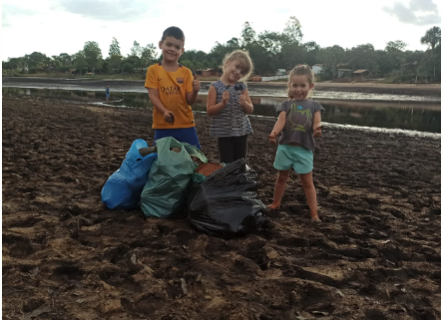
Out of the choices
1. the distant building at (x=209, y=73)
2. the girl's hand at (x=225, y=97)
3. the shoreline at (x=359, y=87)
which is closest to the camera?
the girl's hand at (x=225, y=97)

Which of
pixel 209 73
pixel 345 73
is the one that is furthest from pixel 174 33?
pixel 345 73

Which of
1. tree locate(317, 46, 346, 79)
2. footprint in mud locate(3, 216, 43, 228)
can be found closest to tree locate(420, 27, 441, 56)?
tree locate(317, 46, 346, 79)

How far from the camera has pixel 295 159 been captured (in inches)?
126

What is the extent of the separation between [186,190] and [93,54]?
3712 inches

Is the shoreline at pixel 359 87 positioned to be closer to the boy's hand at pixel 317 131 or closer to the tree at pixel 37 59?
the boy's hand at pixel 317 131

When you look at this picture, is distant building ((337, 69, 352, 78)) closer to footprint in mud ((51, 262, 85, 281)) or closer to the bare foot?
the bare foot

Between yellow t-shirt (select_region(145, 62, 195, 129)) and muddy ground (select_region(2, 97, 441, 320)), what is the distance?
859mm

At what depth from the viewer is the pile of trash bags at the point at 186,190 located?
2742 mm

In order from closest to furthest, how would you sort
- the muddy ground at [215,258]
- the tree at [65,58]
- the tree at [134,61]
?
the muddy ground at [215,258], the tree at [134,61], the tree at [65,58]

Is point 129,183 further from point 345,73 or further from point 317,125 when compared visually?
point 345,73

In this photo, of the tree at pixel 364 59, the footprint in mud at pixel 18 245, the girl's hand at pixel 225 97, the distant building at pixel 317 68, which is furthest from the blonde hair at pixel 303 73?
the distant building at pixel 317 68

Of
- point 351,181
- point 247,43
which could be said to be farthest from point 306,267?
point 247,43

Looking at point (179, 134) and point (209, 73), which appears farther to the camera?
point (209, 73)

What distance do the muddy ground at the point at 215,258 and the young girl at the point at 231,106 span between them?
77 cm
